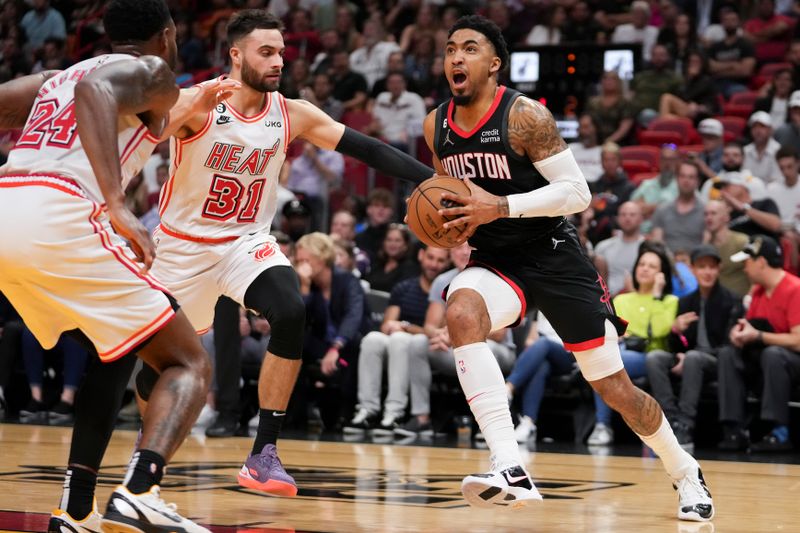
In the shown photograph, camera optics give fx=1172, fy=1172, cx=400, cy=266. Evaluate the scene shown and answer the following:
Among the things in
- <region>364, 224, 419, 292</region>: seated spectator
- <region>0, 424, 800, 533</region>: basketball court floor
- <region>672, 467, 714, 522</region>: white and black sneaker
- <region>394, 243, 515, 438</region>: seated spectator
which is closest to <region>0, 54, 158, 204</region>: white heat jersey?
<region>0, 424, 800, 533</region>: basketball court floor

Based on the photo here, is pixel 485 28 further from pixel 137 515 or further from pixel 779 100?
pixel 779 100

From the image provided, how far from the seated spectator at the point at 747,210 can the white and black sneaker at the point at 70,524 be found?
768 centimetres

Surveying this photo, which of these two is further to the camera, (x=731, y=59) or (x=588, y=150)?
(x=731, y=59)

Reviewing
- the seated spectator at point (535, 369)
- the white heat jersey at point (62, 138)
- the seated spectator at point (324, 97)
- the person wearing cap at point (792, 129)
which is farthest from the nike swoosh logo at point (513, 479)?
the seated spectator at point (324, 97)

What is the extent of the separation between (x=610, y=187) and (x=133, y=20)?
27.5ft

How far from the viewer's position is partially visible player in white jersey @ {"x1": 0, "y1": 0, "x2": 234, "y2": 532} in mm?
3752

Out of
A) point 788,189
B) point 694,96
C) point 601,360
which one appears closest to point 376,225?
point 788,189

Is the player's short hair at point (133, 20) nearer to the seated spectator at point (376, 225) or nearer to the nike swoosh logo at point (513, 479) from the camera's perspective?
the nike swoosh logo at point (513, 479)

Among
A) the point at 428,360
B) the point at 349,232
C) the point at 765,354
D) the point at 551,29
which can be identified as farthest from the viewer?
the point at 551,29

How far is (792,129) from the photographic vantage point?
1225cm

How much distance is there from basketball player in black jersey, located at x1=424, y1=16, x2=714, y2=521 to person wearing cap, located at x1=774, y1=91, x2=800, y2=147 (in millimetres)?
7649

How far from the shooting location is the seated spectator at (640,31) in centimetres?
1509

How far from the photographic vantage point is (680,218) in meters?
10.9

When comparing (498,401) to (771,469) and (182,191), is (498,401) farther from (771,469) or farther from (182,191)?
(771,469)
